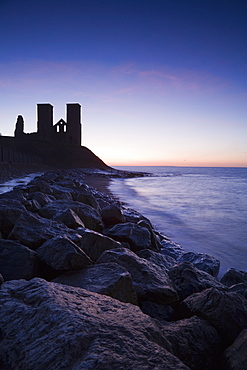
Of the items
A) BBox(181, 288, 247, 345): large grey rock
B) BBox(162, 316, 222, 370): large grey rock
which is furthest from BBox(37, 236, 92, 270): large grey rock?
BBox(181, 288, 247, 345): large grey rock

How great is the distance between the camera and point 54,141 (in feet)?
162

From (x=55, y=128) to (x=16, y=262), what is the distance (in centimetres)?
5196

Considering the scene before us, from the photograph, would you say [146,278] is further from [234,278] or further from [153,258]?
[234,278]

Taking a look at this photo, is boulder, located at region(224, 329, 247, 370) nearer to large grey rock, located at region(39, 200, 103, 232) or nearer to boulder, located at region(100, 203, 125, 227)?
large grey rock, located at region(39, 200, 103, 232)

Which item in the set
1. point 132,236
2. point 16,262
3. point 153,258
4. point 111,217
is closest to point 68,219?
point 132,236

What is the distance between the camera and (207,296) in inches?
76.5

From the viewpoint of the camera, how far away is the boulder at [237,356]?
1384mm

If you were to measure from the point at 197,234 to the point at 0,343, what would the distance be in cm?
582

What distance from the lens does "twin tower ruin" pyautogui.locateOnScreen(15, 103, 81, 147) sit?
4756cm

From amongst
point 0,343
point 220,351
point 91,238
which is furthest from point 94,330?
point 91,238

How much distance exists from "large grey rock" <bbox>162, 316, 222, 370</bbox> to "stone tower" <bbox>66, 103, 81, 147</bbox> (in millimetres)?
50994

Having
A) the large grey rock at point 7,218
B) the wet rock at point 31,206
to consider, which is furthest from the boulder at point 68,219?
the wet rock at point 31,206

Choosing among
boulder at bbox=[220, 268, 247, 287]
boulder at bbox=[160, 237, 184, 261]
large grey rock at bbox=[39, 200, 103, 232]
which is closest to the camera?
boulder at bbox=[220, 268, 247, 287]

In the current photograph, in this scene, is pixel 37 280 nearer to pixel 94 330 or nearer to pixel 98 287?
pixel 98 287
